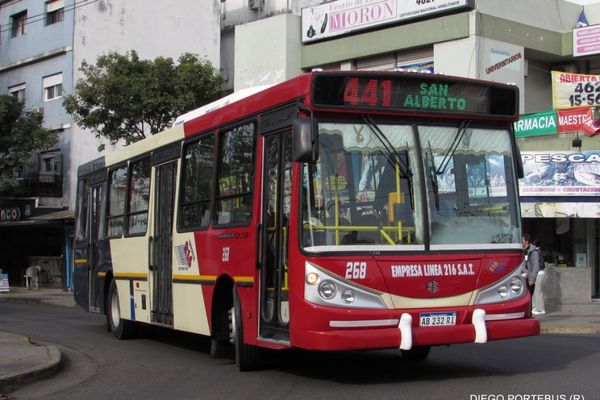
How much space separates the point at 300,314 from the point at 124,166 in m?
6.90

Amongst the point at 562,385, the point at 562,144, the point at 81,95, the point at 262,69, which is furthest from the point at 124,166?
the point at 262,69

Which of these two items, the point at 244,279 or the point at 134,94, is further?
the point at 134,94

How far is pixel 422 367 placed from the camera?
9.99 m

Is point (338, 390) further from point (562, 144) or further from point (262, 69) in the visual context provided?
point (262, 69)

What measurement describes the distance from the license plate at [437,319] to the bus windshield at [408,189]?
678 mm

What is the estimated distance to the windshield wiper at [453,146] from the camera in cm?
869

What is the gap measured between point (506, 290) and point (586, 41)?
19760mm

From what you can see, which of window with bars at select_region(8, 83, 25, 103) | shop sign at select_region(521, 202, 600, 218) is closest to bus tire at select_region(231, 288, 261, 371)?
shop sign at select_region(521, 202, 600, 218)

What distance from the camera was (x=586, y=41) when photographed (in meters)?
26.3

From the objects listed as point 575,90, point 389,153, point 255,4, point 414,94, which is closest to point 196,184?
point 389,153

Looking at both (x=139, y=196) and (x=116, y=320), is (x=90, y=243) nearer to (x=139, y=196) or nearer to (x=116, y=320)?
(x=116, y=320)

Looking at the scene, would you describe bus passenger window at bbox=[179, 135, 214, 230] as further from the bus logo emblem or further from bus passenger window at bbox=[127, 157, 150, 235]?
the bus logo emblem

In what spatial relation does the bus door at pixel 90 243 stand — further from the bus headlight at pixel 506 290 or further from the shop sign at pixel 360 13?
the shop sign at pixel 360 13

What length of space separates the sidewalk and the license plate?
4.74 m
